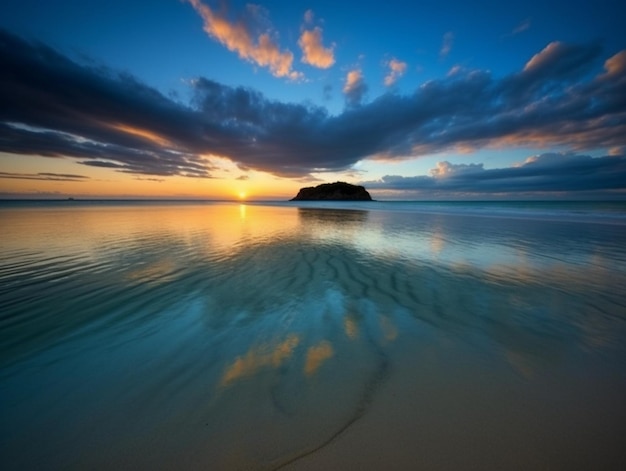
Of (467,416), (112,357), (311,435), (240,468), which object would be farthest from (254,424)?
(112,357)

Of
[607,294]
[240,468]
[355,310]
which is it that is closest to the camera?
[240,468]

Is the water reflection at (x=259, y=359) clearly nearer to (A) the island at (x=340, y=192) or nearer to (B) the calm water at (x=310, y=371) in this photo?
(B) the calm water at (x=310, y=371)

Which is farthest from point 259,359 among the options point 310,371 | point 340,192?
point 340,192

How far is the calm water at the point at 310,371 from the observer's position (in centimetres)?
176

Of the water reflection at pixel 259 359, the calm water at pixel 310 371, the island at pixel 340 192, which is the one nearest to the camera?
the calm water at pixel 310 371

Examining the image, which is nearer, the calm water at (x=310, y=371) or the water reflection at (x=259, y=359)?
the calm water at (x=310, y=371)

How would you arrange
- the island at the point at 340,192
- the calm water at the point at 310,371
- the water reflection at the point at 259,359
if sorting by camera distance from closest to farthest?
the calm water at the point at 310,371, the water reflection at the point at 259,359, the island at the point at 340,192

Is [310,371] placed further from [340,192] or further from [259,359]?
[340,192]

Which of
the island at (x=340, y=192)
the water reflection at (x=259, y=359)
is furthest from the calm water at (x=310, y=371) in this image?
the island at (x=340, y=192)

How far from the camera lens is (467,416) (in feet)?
6.64

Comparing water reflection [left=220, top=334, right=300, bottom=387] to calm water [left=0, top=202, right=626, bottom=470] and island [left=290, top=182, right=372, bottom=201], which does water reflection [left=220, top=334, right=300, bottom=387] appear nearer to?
calm water [left=0, top=202, right=626, bottom=470]

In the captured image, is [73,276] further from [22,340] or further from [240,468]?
[240,468]

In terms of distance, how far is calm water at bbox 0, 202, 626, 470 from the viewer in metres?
1.76

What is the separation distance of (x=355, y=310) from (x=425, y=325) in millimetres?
1032
